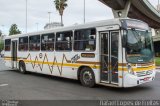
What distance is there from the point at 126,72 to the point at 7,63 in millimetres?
12763

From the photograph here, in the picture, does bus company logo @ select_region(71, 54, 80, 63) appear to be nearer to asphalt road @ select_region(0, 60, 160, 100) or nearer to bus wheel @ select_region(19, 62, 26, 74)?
asphalt road @ select_region(0, 60, 160, 100)

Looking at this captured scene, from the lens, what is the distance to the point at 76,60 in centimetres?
1245

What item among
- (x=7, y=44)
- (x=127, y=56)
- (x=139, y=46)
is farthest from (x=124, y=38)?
(x=7, y=44)

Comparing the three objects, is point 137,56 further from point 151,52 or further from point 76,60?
point 76,60

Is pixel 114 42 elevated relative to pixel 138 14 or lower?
lower

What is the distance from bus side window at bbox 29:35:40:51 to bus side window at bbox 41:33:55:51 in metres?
0.58

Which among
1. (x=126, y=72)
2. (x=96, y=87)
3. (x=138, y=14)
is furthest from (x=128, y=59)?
(x=138, y=14)

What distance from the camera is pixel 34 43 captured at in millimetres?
16266

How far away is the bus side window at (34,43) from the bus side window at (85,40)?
13.0 feet

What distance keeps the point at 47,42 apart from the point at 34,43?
5.83 feet

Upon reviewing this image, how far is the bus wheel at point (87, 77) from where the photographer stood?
11562 millimetres

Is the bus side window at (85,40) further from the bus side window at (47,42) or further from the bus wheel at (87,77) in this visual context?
the bus side window at (47,42)

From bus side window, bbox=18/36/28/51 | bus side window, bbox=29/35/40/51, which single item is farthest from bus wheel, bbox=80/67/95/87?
bus side window, bbox=18/36/28/51

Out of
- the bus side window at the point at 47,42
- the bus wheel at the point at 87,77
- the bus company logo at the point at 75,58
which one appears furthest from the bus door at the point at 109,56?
the bus side window at the point at 47,42
